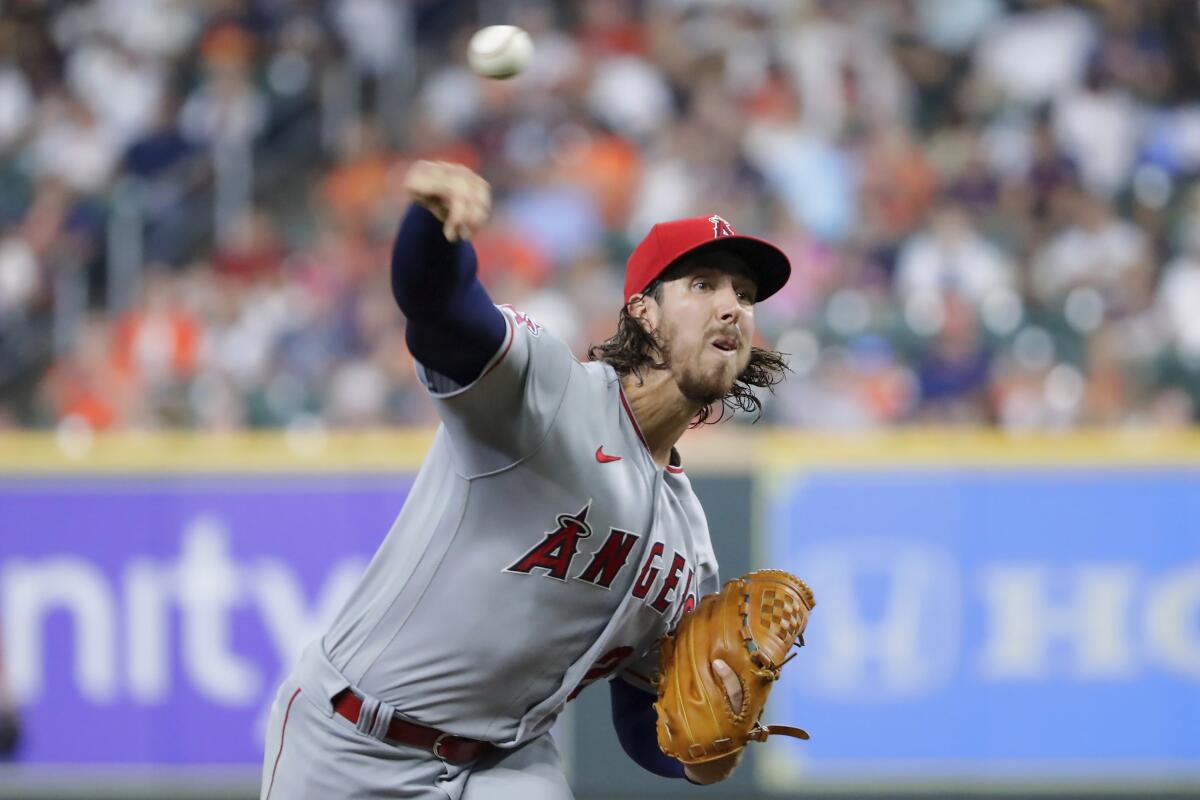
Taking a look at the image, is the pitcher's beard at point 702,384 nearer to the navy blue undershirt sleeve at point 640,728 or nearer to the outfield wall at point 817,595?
the navy blue undershirt sleeve at point 640,728

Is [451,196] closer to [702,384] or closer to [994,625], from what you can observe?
[702,384]

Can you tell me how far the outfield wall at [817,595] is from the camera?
6.54 m

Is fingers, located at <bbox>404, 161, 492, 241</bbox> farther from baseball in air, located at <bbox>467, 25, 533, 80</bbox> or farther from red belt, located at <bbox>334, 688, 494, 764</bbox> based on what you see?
red belt, located at <bbox>334, 688, 494, 764</bbox>

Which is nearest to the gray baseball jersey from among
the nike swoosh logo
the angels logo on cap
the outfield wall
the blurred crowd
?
the nike swoosh logo

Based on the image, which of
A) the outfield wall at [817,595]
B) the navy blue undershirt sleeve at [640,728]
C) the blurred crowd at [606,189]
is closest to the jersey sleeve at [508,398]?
the navy blue undershirt sleeve at [640,728]

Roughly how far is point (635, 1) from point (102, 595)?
513 centimetres

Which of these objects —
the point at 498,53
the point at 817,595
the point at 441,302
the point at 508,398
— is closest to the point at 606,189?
the point at 817,595

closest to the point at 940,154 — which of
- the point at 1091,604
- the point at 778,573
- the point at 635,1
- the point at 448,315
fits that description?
the point at 635,1

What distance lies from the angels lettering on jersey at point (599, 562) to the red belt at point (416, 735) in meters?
0.37

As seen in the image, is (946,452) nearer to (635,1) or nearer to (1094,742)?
(1094,742)

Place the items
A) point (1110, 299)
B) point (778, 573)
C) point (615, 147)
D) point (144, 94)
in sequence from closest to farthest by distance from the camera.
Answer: point (778, 573) < point (1110, 299) < point (615, 147) < point (144, 94)

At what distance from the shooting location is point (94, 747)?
21.7 feet

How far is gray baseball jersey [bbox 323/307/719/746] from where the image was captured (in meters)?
2.90

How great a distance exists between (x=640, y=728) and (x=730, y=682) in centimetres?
39
